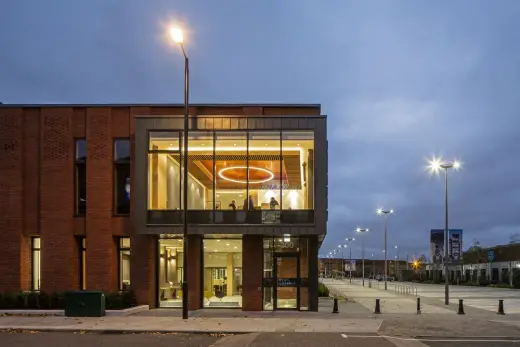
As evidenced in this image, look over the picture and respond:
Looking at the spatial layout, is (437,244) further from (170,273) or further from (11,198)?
(11,198)

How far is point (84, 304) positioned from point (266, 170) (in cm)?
932

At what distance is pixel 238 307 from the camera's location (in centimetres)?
2733

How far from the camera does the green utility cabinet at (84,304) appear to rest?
2394cm

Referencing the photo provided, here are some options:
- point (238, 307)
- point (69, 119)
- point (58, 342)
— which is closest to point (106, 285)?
point (238, 307)

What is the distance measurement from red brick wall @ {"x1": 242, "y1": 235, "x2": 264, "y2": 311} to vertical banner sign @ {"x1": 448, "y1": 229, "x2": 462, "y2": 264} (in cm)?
1480

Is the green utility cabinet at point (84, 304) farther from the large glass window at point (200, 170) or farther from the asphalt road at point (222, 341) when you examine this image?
the large glass window at point (200, 170)

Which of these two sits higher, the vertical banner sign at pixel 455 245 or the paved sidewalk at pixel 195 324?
the vertical banner sign at pixel 455 245

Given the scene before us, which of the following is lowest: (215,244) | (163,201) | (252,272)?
(252,272)

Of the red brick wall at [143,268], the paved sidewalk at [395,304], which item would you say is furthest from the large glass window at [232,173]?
the paved sidewalk at [395,304]

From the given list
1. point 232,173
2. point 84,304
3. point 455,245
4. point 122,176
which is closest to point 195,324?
point 84,304

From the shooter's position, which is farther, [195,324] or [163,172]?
[163,172]

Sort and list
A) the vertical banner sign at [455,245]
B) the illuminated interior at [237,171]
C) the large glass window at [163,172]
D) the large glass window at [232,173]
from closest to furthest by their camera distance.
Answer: the large glass window at [232,173]
the illuminated interior at [237,171]
the large glass window at [163,172]
the vertical banner sign at [455,245]

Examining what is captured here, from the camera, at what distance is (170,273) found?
27.9m

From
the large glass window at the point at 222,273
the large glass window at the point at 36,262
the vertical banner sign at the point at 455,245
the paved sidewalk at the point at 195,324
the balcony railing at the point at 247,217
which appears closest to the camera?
the paved sidewalk at the point at 195,324
